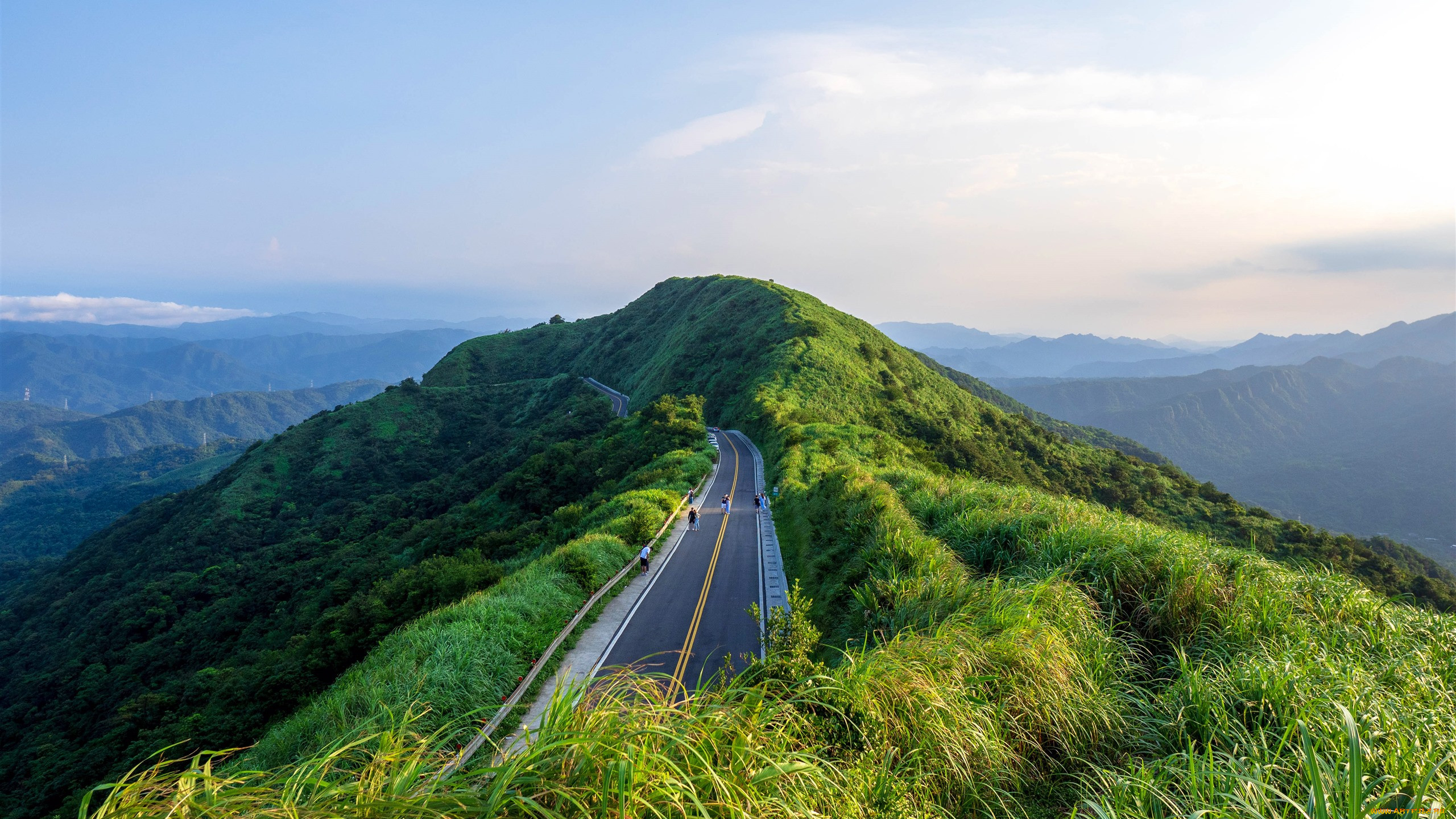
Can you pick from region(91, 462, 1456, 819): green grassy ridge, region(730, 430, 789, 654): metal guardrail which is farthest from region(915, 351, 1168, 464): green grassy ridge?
region(91, 462, 1456, 819): green grassy ridge

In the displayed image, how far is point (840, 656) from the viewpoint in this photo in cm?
1098

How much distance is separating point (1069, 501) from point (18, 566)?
169580 mm

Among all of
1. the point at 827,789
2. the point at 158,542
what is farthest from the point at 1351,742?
the point at 158,542

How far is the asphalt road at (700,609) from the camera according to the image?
15.3m

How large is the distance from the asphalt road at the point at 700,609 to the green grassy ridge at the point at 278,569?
149 inches

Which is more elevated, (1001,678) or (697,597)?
(1001,678)

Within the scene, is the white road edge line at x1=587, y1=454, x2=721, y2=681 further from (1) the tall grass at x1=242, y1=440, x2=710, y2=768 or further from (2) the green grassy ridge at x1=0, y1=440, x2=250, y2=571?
(2) the green grassy ridge at x1=0, y1=440, x2=250, y2=571

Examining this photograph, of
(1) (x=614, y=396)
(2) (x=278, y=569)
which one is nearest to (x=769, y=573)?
(2) (x=278, y=569)

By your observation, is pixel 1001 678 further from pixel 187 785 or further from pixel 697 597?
pixel 697 597

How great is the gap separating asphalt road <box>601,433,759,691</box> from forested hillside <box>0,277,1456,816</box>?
2.19 m

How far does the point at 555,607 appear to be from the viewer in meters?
17.1

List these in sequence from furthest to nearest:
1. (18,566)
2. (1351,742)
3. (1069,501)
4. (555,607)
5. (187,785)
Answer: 1. (18,566)
2. (555,607)
3. (1069,501)
4. (1351,742)
5. (187,785)

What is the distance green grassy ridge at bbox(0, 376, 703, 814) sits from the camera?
71.0 ft

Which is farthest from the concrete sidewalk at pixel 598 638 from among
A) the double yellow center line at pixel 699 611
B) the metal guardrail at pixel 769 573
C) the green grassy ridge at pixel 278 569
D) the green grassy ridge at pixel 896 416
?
the green grassy ridge at pixel 896 416
